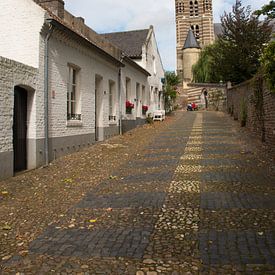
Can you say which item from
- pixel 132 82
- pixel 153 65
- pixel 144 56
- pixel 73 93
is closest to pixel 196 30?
pixel 153 65

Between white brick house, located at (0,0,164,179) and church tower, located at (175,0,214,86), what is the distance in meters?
65.6

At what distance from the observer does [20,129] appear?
31.8 feet

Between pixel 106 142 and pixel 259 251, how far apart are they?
11118mm

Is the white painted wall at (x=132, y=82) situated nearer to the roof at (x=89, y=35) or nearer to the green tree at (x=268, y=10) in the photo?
the roof at (x=89, y=35)

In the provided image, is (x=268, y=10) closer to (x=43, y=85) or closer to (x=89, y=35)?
(x=43, y=85)

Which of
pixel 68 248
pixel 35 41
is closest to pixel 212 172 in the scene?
pixel 68 248

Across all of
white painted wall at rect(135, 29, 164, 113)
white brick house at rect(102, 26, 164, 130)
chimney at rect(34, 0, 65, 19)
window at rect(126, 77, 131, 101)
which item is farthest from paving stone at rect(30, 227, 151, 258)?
white painted wall at rect(135, 29, 164, 113)

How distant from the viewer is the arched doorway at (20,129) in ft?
31.3

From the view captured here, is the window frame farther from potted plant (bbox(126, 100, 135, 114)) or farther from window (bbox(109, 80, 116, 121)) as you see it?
potted plant (bbox(126, 100, 135, 114))

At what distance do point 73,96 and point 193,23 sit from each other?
74.7m

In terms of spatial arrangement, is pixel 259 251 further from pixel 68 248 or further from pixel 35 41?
pixel 35 41

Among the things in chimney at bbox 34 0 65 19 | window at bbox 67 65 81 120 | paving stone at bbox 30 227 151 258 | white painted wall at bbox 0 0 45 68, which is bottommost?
paving stone at bbox 30 227 151 258

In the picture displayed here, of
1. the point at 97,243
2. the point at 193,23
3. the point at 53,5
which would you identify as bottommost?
the point at 97,243

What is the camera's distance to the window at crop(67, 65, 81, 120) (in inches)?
487
